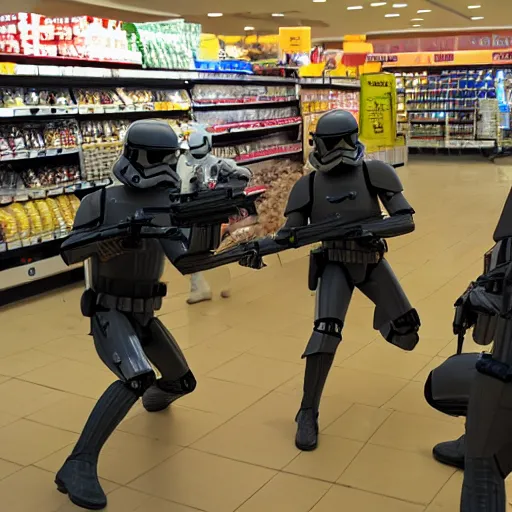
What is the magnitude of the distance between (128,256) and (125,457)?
1.03 meters

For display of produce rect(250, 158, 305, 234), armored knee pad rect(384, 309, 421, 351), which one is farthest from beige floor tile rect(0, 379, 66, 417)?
display of produce rect(250, 158, 305, 234)

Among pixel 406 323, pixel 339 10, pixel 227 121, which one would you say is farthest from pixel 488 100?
pixel 406 323

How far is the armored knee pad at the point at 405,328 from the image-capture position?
142 inches

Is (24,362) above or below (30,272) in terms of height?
below

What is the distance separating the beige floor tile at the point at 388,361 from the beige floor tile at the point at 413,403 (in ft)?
0.60

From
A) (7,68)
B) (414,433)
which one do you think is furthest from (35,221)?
(414,433)

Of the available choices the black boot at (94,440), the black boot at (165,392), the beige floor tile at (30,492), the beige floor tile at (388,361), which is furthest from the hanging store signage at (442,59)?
the beige floor tile at (30,492)

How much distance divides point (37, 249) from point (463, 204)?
23.1 ft

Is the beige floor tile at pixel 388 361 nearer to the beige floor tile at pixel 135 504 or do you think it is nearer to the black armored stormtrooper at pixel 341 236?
the black armored stormtrooper at pixel 341 236

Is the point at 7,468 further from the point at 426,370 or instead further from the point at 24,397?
the point at 426,370

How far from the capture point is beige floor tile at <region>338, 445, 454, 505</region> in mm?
2992

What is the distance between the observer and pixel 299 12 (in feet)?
41.5

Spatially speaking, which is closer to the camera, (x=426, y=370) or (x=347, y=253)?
(x=347, y=253)

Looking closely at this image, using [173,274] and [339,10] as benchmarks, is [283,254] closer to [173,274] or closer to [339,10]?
[173,274]
